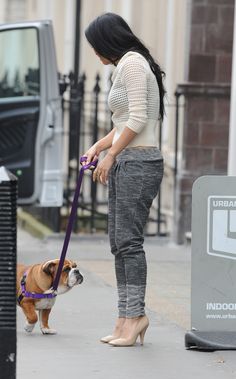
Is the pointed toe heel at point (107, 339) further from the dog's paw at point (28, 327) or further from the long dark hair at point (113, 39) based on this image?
the long dark hair at point (113, 39)

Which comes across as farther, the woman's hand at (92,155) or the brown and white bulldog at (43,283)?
the brown and white bulldog at (43,283)

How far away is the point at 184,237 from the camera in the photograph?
13727 millimetres

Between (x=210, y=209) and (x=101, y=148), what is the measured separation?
0.75 meters

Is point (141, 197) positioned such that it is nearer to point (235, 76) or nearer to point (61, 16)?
point (235, 76)

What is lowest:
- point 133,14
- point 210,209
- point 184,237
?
point 184,237

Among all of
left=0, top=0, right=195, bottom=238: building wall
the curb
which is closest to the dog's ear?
left=0, top=0, right=195, bottom=238: building wall

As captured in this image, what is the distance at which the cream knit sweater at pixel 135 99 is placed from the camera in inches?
288

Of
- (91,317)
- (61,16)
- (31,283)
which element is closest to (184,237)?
(91,317)

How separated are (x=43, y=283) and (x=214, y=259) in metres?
1.03

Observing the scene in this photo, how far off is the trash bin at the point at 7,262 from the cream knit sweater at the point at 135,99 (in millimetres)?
1417

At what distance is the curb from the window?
5.92ft

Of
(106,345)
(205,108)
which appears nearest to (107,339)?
(106,345)

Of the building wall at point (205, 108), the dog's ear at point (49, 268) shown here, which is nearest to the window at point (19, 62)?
the building wall at point (205, 108)

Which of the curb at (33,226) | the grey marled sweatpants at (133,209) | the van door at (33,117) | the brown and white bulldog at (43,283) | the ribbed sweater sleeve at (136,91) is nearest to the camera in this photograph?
the ribbed sweater sleeve at (136,91)
